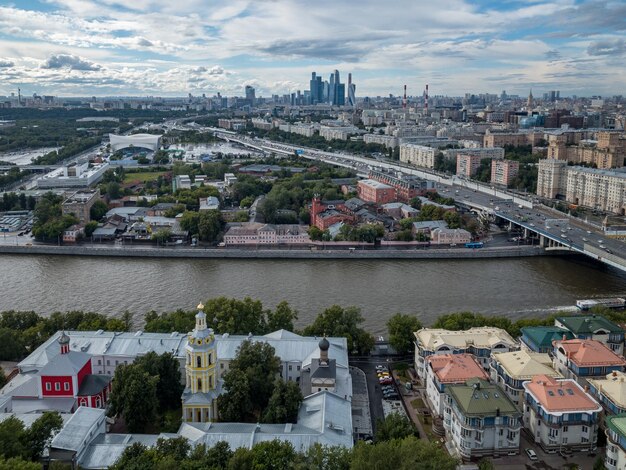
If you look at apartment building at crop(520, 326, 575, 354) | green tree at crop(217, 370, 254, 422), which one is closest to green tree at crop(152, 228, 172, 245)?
green tree at crop(217, 370, 254, 422)

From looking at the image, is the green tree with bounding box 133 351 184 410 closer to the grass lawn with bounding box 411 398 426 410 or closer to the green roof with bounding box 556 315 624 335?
the grass lawn with bounding box 411 398 426 410

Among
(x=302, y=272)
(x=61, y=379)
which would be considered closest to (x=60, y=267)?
(x=302, y=272)

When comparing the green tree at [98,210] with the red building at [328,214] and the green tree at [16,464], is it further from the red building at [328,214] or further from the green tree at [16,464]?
the green tree at [16,464]

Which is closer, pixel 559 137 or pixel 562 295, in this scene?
pixel 562 295

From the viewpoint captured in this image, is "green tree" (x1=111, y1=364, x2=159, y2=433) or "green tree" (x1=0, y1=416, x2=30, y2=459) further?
"green tree" (x1=111, y1=364, x2=159, y2=433)

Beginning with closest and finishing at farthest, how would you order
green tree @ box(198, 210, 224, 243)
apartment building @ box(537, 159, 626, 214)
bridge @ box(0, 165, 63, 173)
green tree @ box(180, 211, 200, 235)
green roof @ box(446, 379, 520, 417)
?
green roof @ box(446, 379, 520, 417), green tree @ box(198, 210, 224, 243), green tree @ box(180, 211, 200, 235), apartment building @ box(537, 159, 626, 214), bridge @ box(0, 165, 63, 173)

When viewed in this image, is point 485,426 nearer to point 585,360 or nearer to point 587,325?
point 585,360

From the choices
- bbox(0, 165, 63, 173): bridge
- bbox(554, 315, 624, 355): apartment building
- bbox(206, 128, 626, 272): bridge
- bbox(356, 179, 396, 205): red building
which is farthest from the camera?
bbox(0, 165, 63, 173): bridge

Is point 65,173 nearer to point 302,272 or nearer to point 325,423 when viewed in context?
point 302,272
